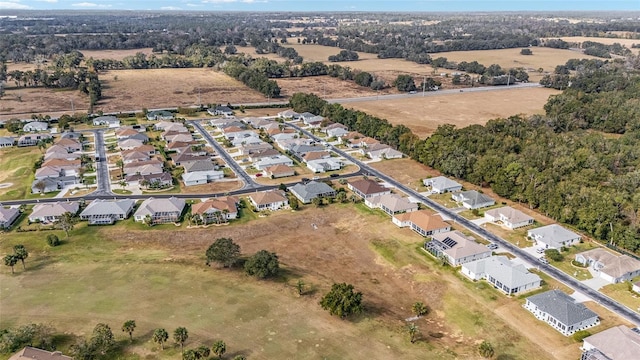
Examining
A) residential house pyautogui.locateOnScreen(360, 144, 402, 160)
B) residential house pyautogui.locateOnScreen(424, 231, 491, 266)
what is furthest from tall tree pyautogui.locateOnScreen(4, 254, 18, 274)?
residential house pyautogui.locateOnScreen(360, 144, 402, 160)

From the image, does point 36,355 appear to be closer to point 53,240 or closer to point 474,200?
point 53,240

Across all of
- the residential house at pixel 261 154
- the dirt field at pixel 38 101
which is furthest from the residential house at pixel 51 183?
the dirt field at pixel 38 101

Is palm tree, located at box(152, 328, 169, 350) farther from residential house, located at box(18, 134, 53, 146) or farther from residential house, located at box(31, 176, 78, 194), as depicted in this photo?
residential house, located at box(18, 134, 53, 146)

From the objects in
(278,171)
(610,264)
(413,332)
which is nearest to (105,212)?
(278,171)

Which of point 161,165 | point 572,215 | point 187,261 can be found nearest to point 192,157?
point 161,165

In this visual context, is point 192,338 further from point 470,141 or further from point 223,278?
point 470,141

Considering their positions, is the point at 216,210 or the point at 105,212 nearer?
the point at 105,212
